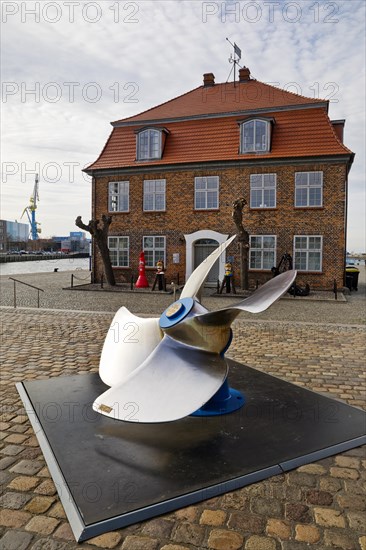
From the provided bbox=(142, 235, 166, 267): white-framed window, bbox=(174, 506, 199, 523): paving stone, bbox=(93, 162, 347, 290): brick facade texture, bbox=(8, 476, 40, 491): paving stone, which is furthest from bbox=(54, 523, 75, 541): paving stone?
bbox=(142, 235, 166, 267): white-framed window

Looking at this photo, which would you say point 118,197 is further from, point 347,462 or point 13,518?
point 13,518

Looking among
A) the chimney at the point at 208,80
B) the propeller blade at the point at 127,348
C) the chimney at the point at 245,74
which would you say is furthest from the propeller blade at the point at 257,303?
the chimney at the point at 208,80

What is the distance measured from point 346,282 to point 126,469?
19591mm

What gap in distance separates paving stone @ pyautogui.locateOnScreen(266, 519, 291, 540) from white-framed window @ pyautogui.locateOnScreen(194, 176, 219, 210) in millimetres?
18982

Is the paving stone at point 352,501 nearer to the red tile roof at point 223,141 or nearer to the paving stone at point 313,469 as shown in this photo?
the paving stone at point 313,469

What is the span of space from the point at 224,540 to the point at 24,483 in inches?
62.8

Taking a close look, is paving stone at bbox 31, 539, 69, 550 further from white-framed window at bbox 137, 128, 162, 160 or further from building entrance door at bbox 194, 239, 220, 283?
white-framed window at bbox 137, 128, 162, 160

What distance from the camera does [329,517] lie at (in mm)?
2820

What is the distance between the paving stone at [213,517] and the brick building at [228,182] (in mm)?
17935

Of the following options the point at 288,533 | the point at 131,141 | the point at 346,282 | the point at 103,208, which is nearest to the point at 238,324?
the point at 288,533

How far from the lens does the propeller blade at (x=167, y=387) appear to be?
3516 mm

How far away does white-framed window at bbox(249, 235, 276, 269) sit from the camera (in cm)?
2029

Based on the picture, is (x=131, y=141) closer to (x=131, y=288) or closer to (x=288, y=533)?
(x=131, y=288)

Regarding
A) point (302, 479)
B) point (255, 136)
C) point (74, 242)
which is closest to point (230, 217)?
point (255, 136)
